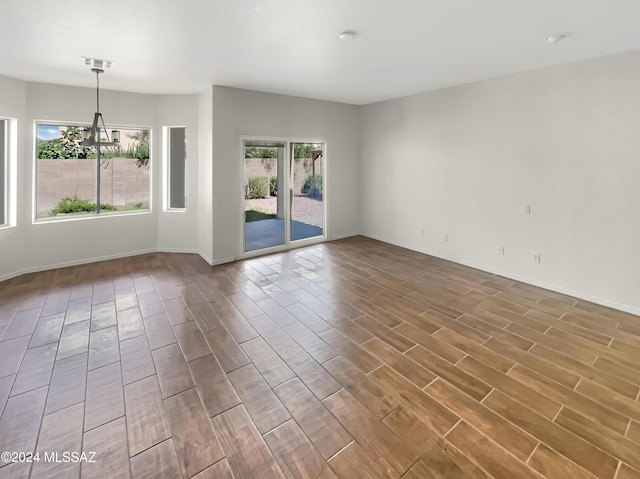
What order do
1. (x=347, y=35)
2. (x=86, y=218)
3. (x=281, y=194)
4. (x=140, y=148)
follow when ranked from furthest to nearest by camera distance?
(x=281, y=194) < (x=140, y=148) < (x=86, y=218) < (x=347, y=35)

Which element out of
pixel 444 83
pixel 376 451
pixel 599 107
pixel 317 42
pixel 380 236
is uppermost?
pixel 444 83

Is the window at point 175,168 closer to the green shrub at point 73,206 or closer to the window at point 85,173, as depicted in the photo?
the window at point 85,173

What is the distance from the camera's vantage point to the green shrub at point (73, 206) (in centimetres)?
521

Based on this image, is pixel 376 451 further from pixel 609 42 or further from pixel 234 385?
pixel 609 42

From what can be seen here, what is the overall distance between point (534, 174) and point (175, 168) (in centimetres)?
576

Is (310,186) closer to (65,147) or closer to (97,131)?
(97,131)

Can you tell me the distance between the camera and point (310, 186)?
6652 millimetres

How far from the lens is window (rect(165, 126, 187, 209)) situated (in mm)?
5820

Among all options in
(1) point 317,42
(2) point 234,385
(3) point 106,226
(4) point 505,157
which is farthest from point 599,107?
(3) point 106,226

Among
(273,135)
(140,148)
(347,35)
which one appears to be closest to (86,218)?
(140,148)

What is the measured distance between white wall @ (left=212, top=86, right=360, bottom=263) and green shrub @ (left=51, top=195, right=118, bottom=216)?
2.18 m

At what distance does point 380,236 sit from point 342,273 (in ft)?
7.36

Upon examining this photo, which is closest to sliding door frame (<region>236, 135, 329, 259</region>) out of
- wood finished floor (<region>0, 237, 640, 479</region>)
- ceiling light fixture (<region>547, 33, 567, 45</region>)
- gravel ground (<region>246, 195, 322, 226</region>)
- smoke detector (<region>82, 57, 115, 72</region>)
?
gravel ground (<region>246, 195, 322, 226</region>)

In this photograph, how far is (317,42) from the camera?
10.7 feet
